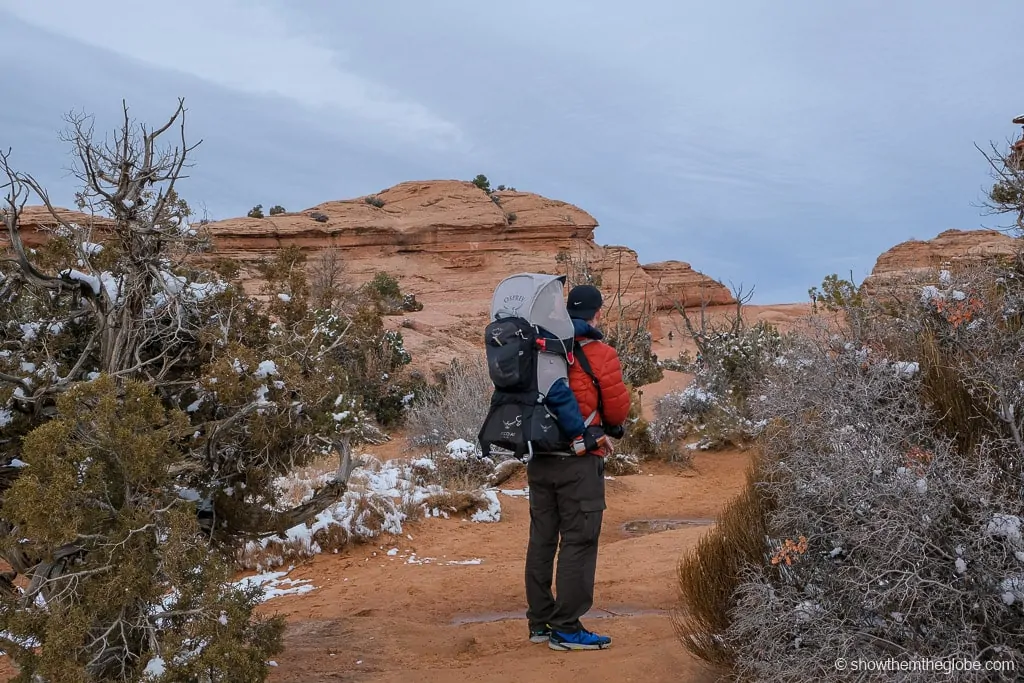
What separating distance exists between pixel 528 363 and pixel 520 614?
7.79 ft

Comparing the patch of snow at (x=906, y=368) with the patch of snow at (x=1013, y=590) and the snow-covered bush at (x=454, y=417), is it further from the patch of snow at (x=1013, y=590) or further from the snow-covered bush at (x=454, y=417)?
the snow-covered bush at (x=454, y=417)

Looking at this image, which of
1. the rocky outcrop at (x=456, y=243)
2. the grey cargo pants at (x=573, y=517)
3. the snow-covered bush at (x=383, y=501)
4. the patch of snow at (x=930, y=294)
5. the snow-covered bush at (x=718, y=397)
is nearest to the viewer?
the patch of snow at (x=930, y=294)

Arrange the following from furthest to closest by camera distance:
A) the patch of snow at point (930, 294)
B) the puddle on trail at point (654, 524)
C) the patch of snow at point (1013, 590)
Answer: the puddle on trail at point (654, 524) < the patch of snow at point (930, 294) < the patch of snow at point (1013, 590)

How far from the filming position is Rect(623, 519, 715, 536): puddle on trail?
9242 millimetres

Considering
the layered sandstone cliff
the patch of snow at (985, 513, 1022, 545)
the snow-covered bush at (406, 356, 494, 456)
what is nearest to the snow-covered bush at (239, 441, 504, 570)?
the snow-covered bush at (406, 356, 494, 456)

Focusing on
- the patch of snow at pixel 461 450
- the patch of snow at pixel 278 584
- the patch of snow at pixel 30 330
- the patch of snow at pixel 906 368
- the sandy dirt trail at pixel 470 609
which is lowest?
the patch of snow at pixel 278 584

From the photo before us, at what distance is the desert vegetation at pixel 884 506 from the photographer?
2.73 meters

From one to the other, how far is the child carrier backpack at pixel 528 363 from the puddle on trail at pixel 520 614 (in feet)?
5.54

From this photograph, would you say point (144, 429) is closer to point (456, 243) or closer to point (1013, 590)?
point (1013, 590)

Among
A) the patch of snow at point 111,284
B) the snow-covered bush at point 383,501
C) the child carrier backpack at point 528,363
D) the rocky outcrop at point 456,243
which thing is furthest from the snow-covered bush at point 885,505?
the rocky outcrop at point 456,243

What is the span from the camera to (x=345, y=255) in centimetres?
4678

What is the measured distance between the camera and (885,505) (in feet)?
9.32

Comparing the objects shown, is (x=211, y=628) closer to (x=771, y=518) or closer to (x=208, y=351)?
(x=208, y=351)

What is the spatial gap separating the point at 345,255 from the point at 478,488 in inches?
1515
